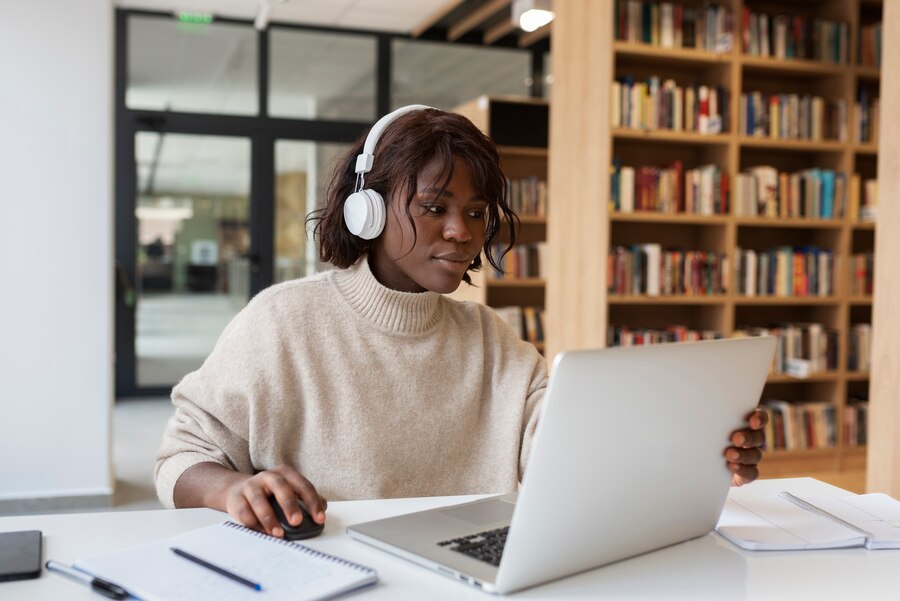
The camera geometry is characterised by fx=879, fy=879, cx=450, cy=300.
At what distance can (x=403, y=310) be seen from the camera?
4.71ft

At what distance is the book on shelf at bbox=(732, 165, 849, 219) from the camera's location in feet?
14.2

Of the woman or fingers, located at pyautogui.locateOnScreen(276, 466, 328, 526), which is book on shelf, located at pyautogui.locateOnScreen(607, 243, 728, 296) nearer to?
the woman

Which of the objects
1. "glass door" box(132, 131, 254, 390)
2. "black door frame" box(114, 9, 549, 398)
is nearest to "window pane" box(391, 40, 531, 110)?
"black door frame" box(114, 9, 549, 398)

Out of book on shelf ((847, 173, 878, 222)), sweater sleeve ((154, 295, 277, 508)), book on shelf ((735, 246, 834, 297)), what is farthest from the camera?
book on shelf ((847, 173, 878, 222))

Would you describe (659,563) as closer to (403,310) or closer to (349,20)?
(403,310)

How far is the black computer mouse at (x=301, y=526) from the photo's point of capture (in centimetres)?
102

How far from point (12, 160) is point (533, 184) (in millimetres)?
2703

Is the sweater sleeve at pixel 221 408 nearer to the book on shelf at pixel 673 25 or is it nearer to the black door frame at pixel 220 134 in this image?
the book on shelf at pixel 673 25

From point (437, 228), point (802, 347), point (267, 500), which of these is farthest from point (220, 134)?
point (267, 500)

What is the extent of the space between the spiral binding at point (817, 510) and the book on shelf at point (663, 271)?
2.87 m

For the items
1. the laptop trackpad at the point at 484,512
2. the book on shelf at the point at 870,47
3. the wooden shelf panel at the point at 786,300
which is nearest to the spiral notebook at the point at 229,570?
the laptop trackpad at the point at 484,512

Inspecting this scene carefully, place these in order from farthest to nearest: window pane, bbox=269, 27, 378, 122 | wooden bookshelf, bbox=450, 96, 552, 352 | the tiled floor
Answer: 1. window pane, bbox=269, 27, 378, 122
2. wooden bookshelf, bbox=450, 96, 552, 352
3. the tiled floor

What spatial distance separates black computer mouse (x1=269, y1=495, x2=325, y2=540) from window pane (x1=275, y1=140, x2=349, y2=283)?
5972 mm

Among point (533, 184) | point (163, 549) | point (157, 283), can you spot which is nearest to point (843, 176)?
point (533, 184)
